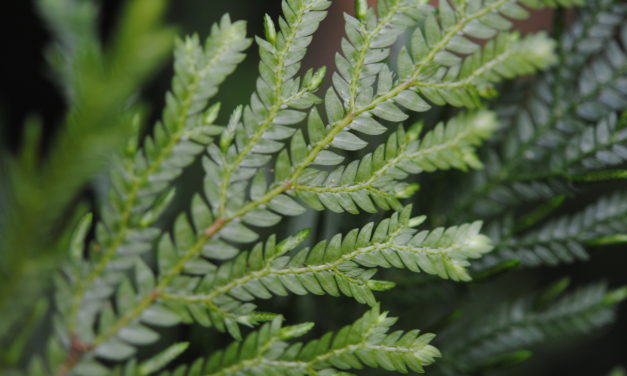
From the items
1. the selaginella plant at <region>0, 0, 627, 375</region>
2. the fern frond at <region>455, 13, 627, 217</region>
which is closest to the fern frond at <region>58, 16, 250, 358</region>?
→ the selaginella plant at <region>0, 0, 627, 375</region>

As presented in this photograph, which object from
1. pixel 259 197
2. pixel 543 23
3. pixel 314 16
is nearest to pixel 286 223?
pixel 259 197

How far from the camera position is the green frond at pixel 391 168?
48cm

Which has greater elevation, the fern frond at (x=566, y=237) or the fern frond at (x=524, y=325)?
the fern frond at (x=566, y=237)

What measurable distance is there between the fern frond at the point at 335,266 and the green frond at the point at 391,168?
25 millimetres

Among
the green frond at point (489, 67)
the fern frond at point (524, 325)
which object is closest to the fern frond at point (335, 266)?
the green frond at point (489, 67)

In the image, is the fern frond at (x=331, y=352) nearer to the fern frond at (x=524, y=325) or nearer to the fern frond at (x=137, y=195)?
the fern frond at (x=137, y=195)

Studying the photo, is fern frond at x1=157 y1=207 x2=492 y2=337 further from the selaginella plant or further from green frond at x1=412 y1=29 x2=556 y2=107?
green frond at x1=412 y1=29 x2=556 y2=107

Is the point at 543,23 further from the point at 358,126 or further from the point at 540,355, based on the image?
the point at 358,126

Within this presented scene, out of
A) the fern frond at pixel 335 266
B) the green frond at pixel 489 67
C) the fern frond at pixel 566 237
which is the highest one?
the green frond at pixel 489 67

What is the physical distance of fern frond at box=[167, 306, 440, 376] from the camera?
0.47m

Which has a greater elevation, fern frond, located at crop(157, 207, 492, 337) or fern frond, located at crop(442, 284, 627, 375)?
fern frond, located at crop(157, 207, 492, 337)

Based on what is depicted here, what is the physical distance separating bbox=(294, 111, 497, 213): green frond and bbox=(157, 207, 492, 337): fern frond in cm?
2

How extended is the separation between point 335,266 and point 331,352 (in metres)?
0.07

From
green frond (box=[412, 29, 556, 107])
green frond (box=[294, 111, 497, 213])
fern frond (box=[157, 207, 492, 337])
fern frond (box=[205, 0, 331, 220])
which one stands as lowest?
fern frond (box=[157, 207, 492, 337])
